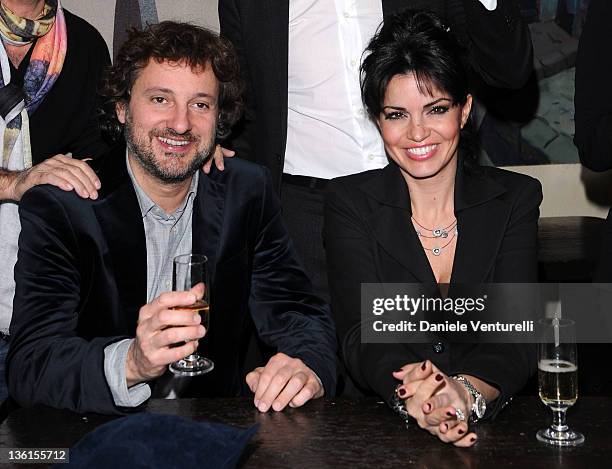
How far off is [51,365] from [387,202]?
100 cm

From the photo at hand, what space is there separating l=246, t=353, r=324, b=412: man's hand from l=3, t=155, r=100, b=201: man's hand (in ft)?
2.18

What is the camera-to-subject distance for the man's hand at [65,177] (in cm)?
236

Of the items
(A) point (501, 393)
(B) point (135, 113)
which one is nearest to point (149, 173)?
(B) point (135, 113)

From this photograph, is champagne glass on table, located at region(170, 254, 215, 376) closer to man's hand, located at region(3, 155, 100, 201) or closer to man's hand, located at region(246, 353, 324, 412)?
man's hand, located at region(246, 353, 324, 412)

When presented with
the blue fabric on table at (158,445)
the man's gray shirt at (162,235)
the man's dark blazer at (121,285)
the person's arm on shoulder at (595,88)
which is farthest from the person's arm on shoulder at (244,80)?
the blue fabric on table at (158,445)

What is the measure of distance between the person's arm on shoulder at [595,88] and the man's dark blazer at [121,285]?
2.99 feet

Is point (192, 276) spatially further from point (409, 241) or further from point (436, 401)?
point (409, 241)

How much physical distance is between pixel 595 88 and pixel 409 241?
71cm

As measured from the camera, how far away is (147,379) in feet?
6.46

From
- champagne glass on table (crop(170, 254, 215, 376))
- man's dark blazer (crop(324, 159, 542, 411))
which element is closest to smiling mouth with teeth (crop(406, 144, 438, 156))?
man's dark blazer (crop(324, 159, 542, 411))

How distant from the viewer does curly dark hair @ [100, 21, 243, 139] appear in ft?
8.35

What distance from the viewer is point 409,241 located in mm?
2496

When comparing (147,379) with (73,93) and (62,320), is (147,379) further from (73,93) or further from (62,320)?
(73,93)

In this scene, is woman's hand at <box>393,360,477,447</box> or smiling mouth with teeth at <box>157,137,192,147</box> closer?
woman's hand at <box>393,360,477,447</box>
